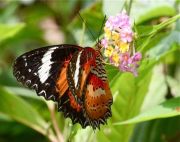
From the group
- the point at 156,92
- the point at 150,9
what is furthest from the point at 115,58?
the point at 156,92

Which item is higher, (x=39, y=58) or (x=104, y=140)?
(x=39, y=58)

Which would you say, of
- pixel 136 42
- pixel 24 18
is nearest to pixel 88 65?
pixel 136 42

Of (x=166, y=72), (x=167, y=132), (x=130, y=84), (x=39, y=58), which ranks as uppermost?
(x=39, y=58)

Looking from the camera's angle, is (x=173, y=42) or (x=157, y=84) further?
(x=157, y=84)

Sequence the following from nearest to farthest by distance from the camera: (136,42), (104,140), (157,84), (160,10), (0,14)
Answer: (136,42), (104,140), (160,10), (157,84), (0,14)

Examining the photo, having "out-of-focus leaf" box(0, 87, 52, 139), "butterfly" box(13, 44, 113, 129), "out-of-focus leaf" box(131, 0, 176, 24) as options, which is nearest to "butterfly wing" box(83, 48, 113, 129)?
"butterfly" box(13, 44, 113, 129)

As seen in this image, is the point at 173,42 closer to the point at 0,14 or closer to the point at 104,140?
the point at 104,140

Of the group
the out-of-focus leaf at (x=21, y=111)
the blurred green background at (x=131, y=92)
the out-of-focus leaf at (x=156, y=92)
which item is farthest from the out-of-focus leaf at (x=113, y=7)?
the out-of-focus leaf at (x=21, y=111)

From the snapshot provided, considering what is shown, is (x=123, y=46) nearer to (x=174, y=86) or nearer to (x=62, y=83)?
(x=62, y=83)
